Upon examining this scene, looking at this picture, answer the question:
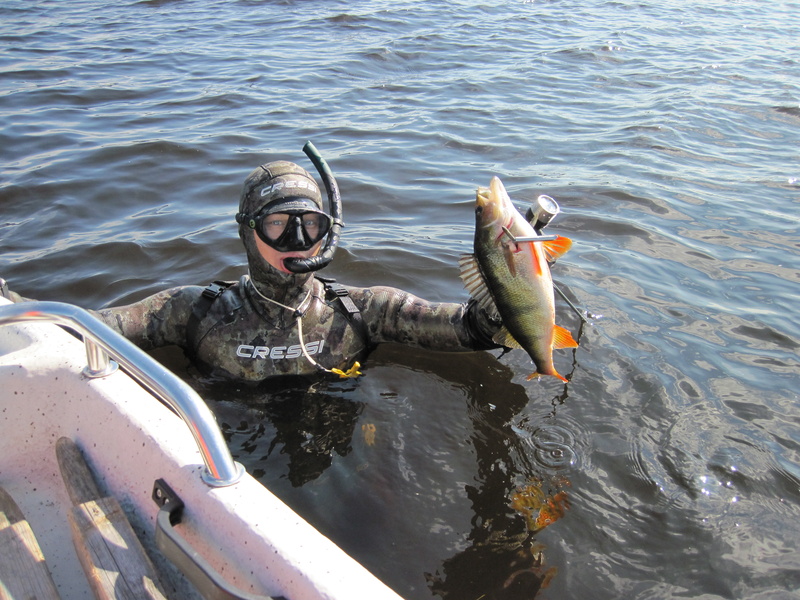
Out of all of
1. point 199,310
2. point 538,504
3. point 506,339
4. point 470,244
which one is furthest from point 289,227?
point 470,244

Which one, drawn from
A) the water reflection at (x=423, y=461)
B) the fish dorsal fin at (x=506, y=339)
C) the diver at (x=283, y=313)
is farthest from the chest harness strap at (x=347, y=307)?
the fish dorsal fin at (x=506, y=339)

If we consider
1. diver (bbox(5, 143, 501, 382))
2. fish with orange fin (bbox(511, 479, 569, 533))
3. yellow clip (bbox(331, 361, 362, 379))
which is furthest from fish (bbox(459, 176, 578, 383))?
yellow clip (bbox(331, 361, 362, 379))

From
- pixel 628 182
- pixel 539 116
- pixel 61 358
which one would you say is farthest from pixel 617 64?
pixel 61 358

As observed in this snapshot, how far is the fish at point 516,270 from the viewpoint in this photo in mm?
2889

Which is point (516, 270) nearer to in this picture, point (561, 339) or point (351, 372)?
point (561, 339)

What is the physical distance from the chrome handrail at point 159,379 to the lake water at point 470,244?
137 cm

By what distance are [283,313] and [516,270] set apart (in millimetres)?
1980

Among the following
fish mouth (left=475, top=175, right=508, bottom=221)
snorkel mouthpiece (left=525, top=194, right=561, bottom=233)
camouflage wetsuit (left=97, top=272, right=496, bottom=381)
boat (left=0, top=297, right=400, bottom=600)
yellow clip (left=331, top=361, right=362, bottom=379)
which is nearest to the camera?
boat (left=0, top=297, right=400, bottom=600)

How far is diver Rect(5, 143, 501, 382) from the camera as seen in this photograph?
4148 millimetres

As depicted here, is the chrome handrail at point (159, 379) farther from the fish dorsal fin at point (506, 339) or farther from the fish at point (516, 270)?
the fish dorsal fin at point (506, 339)

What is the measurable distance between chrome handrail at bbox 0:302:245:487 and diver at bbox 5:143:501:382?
164 centimetres

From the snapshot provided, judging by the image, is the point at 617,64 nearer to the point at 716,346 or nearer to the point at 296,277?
the point at 716,346

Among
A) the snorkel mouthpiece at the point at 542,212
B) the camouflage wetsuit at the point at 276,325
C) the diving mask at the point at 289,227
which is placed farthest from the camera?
the camouflage wetsuit at the point at 276,325

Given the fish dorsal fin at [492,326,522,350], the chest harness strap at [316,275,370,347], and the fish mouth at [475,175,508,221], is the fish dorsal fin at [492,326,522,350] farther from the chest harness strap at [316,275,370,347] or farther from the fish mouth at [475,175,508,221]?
the chest harness strap at [316,275,370,347]
